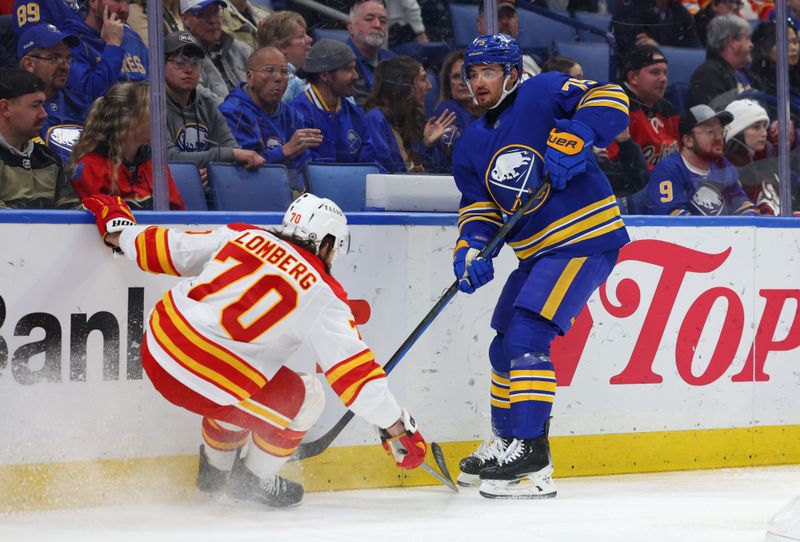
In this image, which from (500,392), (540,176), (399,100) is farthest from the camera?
(399,100)

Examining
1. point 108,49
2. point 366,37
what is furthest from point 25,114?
point 366,37

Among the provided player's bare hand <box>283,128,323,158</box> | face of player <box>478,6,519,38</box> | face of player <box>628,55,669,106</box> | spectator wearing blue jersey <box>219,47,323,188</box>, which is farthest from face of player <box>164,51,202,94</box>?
face of player <box>628,55,669,106</box>

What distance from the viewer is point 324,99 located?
13.9 ft

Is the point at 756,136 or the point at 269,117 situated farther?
the point at 756,136

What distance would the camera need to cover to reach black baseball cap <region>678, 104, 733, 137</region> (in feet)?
15.9

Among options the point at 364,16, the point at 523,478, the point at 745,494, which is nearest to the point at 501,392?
the point at 523,478

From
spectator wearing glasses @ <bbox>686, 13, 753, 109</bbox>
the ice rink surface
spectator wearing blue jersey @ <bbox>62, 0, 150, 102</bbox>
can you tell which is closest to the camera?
the ice rink surface

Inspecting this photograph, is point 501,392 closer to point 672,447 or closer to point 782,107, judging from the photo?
point 672,447

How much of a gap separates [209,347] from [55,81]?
1.03m

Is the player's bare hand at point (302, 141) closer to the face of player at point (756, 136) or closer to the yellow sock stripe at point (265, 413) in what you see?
the yellow sock stripe at point (265, 413)

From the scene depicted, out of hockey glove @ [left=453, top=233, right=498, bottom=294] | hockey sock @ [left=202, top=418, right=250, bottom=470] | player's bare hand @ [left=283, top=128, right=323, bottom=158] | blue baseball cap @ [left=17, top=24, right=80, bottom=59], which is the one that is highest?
blue baseball cap @ [left=17, top=24, right=80, bottom=59]

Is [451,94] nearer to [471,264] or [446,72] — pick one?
[446,72]

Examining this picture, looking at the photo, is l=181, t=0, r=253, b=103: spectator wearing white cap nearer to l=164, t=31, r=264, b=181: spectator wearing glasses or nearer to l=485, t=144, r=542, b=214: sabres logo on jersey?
l=164, t=31, r=264, b=181: spectator wearing glasses

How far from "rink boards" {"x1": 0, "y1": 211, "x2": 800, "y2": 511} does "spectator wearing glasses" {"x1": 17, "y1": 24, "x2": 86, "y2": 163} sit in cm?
28
